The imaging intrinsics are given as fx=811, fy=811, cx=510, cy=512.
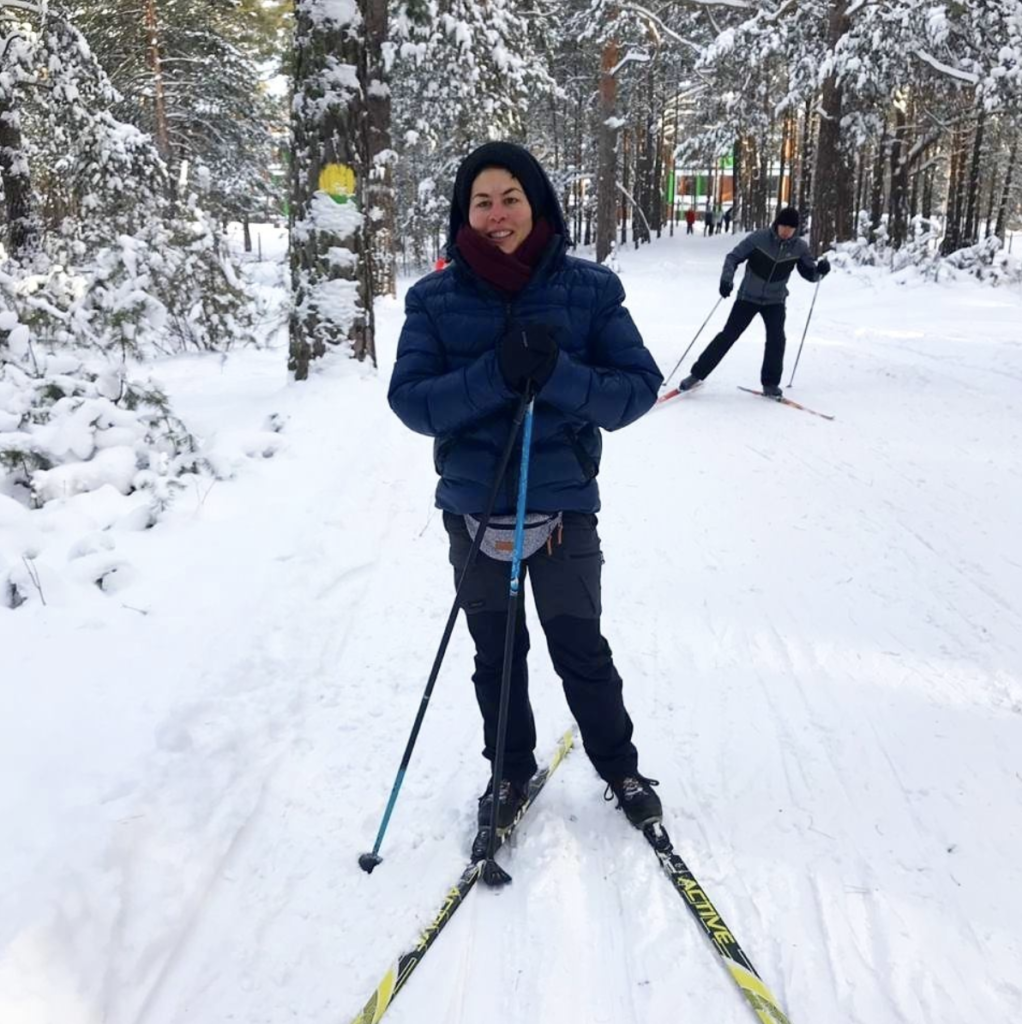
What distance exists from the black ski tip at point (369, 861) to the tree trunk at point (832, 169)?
17701mm

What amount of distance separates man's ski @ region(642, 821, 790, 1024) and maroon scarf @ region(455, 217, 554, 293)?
1844mm

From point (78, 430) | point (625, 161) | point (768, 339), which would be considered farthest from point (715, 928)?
point (625, 161)

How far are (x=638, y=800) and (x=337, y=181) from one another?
6.77 meters

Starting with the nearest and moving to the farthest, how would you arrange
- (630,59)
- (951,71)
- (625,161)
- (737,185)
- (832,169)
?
(951,71) < (832,169) < (630,59) < (625,161) < (737,185)

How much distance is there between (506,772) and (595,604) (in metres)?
0.72

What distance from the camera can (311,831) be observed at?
280 centimetres

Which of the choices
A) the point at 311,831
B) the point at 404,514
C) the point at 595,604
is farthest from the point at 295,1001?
the point at 404,514

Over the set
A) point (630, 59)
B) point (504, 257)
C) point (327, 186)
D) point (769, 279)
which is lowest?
point (769, 279)

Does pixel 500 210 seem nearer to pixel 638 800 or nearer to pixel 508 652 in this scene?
pixel 508 652

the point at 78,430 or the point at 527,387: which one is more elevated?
the point at 527,387

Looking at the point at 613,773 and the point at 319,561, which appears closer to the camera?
the point at 613,773

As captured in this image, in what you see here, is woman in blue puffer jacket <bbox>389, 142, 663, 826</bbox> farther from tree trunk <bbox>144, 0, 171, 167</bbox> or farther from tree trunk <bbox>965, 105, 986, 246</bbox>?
tree trunk <bbox>144, 0, 171, 167</bbox>

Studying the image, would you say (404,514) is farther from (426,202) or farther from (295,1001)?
(426,202)

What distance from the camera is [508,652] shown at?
2490 mm
